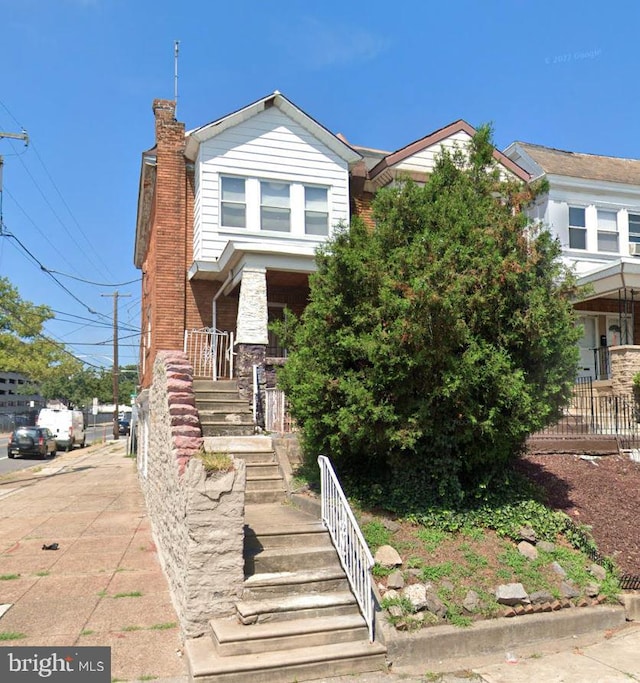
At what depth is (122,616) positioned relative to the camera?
233 inches

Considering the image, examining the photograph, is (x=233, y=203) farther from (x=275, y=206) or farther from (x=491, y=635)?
(x=491, y=635)

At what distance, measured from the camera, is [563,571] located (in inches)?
241

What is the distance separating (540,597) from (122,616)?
402 cm

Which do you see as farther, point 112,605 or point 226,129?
point 226,129

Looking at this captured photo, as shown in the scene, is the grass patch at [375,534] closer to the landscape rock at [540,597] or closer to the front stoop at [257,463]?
the landscape rock at [540,597]

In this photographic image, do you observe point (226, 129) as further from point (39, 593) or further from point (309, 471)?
point (39, 593)

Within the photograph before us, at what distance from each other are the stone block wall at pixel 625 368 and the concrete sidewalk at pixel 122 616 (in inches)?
347

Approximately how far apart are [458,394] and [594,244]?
13899 mm

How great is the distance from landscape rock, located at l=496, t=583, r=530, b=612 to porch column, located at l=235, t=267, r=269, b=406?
6.83 m

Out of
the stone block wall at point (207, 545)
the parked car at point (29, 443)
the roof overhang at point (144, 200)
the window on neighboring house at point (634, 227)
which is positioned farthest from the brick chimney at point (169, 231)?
the parked car at point (29, 443)

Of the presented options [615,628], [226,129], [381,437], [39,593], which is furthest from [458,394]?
[226,129]

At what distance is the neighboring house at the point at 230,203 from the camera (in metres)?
14.8

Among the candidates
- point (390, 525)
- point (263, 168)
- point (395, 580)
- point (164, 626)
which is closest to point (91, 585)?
point (164, 626)

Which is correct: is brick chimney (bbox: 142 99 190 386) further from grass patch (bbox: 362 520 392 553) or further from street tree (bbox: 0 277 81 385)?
street tree (bbox: 0 277 81 385)
